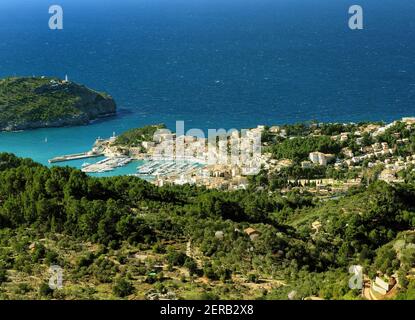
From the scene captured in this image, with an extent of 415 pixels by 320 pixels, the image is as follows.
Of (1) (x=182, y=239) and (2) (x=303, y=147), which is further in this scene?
(2) (x=303, y=147)

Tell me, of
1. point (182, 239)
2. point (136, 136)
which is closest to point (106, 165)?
point (136, 136)

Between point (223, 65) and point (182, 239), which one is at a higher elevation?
point (223, 65)

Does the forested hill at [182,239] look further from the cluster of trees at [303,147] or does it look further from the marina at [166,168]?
the marina at [166,168]

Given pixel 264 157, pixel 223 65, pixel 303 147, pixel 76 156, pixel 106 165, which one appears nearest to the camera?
pixel 264 157

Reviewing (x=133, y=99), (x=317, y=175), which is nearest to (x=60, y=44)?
(x=133, y=99)

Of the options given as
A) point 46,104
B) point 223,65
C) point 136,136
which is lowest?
point 136,136

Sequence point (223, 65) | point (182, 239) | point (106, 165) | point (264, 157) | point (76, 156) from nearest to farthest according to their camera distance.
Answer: point (182, 239)
point (264, 157)
point (106, 165)
point (76, 156)
point (223, 65)

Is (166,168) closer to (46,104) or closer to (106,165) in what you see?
(106,165)
